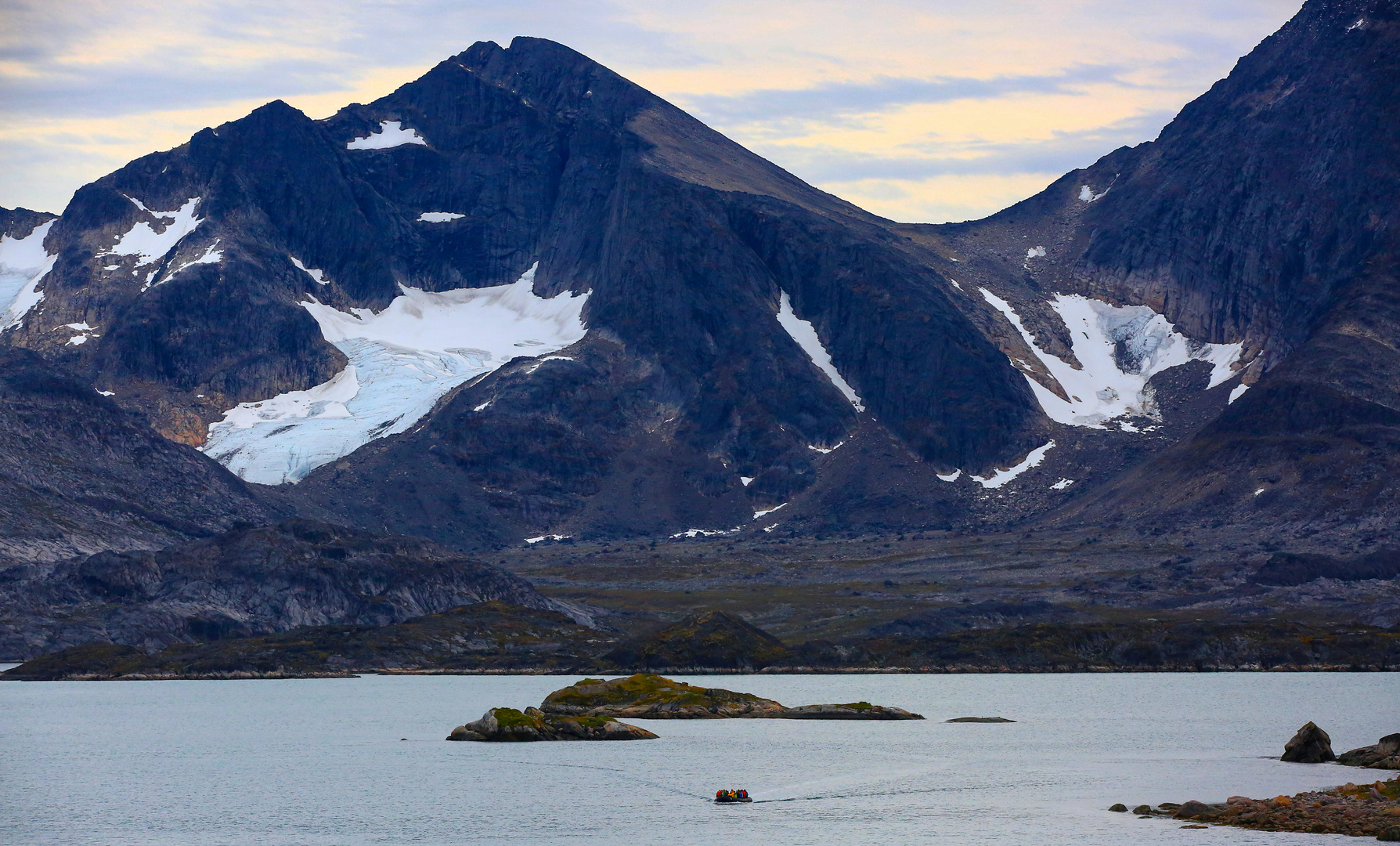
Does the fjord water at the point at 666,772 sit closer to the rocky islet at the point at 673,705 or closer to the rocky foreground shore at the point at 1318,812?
the rocky islet at the point at 673,705

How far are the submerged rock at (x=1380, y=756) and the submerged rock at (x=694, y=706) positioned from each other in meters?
50.7

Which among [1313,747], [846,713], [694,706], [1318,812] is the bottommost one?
[846,713]

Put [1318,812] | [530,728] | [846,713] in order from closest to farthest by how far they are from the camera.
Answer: [1318,812] < [530,728] < [846,713]

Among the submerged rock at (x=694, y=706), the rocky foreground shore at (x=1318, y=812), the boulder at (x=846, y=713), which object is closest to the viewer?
the rocky foreground shore at (x=1318, y=812)

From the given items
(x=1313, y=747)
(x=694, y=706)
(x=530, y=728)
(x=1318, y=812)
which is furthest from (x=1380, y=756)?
(x=694, y=706)

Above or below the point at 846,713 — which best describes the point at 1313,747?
above

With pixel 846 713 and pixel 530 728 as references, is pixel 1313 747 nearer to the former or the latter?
pixel 846 713

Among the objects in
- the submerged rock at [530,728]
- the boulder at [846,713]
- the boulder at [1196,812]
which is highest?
the boulder at [1196,812]

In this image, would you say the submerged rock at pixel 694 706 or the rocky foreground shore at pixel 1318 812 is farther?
the submerged rock at pixel 694 706

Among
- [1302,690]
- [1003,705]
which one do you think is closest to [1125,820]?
[1003,705]

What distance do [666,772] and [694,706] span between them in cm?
4036

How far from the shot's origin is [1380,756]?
92375 mm

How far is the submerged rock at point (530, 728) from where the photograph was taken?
122562 mm

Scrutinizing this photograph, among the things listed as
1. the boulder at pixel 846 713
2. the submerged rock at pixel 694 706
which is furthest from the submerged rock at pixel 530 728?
the boulder at pixel 846 713
